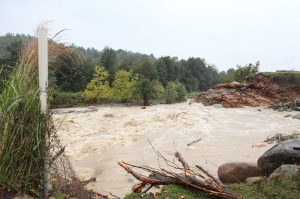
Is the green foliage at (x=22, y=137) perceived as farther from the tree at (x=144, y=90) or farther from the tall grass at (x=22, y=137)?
the tree at (x=144, y=90)

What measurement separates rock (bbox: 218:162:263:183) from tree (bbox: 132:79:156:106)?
54.6 ft

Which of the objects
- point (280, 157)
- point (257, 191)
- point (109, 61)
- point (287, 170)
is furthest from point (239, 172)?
point (109, 61)

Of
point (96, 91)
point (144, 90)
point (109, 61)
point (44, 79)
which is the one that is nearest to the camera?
point (44, 79)

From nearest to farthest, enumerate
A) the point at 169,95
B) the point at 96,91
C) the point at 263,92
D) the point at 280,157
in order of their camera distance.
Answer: the point at 280,157 → the point at 263,92 → the point at 96,91 → the point at 169,95

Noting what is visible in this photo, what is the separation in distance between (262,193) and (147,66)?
92.2ft

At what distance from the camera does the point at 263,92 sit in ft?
51.8

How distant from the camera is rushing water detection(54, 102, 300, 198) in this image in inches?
239

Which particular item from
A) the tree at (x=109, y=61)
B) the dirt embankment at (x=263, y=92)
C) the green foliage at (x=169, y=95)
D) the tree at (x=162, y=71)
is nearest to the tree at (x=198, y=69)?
the tree at (x=162, y=71)

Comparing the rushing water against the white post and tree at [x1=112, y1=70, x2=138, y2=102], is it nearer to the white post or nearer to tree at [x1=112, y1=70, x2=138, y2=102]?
the white post

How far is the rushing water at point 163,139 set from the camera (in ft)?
19.9

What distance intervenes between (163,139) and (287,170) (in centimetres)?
536

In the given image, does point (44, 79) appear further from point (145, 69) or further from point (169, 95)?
point (145, 69)

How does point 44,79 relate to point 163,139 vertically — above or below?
above

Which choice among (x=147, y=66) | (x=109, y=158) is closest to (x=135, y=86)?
(x=147, y=66)
